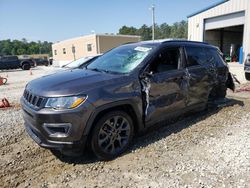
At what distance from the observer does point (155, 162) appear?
340cm

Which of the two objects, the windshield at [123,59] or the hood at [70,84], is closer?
the hood at [70,84]

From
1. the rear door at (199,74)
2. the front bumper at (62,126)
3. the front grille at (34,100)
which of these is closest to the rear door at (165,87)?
the rear door at (199,74)

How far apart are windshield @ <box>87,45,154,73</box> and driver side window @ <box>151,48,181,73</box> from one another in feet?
0.75

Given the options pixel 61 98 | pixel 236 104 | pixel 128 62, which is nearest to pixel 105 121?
pixel 61 98

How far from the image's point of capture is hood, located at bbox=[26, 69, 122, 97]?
122 inches

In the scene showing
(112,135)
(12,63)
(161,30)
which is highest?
(161,30)

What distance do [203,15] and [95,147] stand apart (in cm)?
2023

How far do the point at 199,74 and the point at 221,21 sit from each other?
55.2 ft

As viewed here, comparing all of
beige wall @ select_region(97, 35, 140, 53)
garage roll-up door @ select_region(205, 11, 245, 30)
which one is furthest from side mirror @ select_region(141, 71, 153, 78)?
beige wall @ select_region(97, 35, 140, 53)

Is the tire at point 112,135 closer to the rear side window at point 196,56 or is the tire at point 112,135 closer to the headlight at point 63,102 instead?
the headlight at point 63,102

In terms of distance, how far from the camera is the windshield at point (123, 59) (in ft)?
12.8

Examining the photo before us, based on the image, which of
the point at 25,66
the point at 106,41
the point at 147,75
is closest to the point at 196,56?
the point at 147,75

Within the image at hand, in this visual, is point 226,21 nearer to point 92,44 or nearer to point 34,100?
point 92,44

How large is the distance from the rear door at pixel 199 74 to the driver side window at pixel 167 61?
0.87 feet
